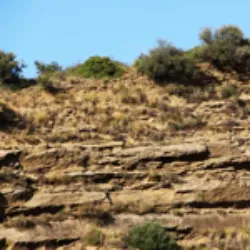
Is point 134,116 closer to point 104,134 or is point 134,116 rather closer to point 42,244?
point 104,134

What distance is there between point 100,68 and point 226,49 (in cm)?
548

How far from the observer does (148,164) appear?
2072 cm

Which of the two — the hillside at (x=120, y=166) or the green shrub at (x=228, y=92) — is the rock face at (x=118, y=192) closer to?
the hillside at (x=120, y=166)

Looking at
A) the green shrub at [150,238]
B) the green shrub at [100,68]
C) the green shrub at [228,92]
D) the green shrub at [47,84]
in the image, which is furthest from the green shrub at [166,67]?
the green shrub at [150,238]

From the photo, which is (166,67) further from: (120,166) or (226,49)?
(120,166)

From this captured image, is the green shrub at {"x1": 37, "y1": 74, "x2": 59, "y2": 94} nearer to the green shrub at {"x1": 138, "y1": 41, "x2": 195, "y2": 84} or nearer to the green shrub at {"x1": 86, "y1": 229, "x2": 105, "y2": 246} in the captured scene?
the green shrub at {"x1": 138, "y1": 41, "x2": 195, "y2": 84}

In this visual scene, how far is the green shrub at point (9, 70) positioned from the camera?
26.1 m

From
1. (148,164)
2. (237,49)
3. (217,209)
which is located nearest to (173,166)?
(148,164)

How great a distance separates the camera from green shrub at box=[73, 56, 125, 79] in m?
27.2

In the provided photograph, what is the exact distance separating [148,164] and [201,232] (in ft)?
10.1

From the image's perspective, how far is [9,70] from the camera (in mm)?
26266

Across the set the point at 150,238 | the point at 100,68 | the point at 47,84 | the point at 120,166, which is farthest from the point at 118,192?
the point at 100,68

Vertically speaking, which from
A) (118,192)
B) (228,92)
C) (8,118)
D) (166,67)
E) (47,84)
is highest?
(166,67)

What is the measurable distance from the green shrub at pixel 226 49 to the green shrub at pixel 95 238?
1187 cm
